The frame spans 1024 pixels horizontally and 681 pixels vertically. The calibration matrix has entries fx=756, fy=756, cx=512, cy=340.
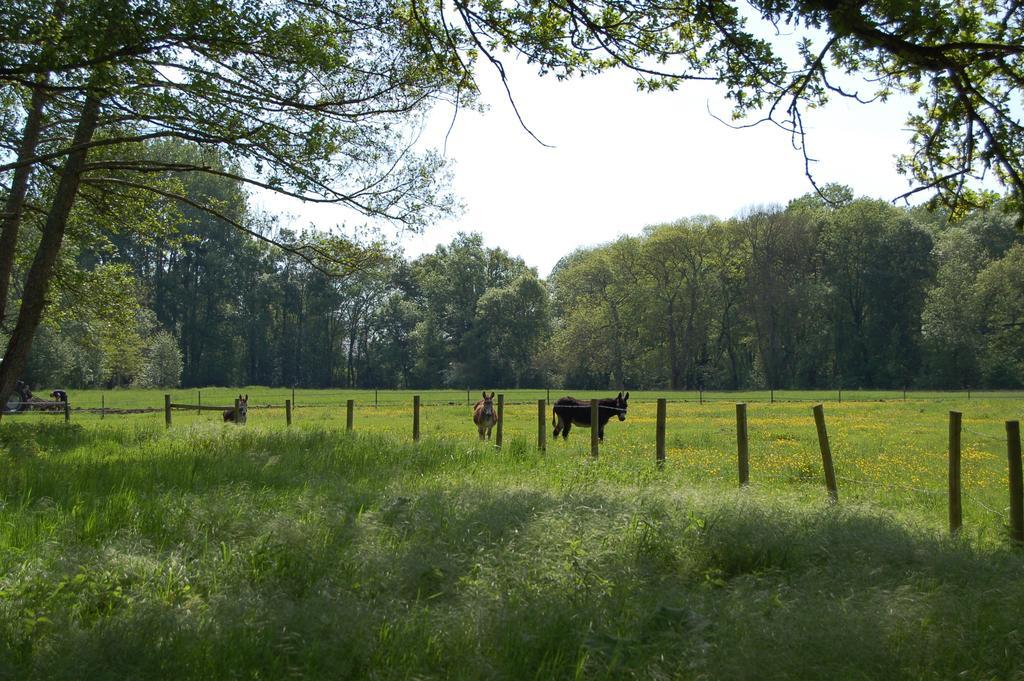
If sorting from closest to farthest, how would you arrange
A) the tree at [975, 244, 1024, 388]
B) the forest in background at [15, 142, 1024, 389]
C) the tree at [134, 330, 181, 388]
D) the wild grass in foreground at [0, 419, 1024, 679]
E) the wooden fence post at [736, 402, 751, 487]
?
the wild grass in foreground at [0, 419, 1024, 679] < the wooden fence post at [736, 402, 751, 487] < the tree at [975, 244, 1024, 388] < the forest in background at [15, 142, 1024, 389] < the tree at [134, 330, 181, 388]

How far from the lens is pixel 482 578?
5.82 meters

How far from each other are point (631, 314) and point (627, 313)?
1.33ft

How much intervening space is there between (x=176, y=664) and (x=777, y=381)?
7137 centimetres

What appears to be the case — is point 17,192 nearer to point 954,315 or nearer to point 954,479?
point 954,479

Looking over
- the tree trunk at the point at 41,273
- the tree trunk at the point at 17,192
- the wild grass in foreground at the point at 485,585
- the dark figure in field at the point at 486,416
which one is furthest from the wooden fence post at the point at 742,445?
the tree trunk at the point at 17,192

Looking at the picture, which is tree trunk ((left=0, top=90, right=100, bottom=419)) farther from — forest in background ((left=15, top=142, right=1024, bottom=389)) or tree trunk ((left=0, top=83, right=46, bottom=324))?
forest in background ((left=15, top=142, right=1024, bottom=389))

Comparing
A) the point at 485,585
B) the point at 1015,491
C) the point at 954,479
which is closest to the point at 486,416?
the point at 954,479

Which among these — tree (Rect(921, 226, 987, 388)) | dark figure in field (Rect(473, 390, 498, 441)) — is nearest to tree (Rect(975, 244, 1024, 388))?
tree (Rect(921, 226, 987, 388))

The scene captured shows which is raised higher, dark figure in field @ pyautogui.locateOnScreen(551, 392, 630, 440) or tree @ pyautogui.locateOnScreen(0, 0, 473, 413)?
tree @ pyautogui.locateOnScreen(0, 0, 473, 413)

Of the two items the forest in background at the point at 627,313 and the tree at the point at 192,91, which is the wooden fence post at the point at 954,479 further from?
the forest in background at the point at 627,313

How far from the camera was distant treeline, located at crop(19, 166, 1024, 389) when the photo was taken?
6019 centimetres

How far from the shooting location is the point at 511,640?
188 inches

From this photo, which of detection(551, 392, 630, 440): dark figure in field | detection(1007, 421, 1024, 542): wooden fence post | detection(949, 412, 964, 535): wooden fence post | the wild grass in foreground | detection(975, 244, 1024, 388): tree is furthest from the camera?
detection(975, 244, 1024, 388): tree

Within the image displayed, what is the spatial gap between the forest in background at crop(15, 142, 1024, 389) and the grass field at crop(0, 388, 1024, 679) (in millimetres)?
48219
